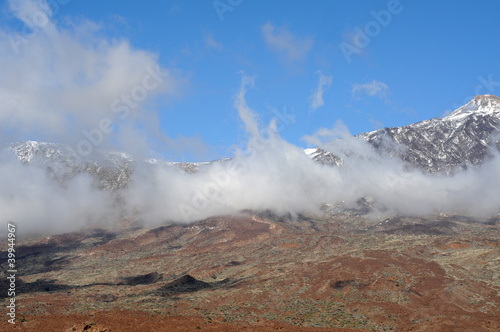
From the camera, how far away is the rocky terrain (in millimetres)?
37750

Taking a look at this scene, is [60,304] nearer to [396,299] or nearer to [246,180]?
[396,299]

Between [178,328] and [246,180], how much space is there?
15085 centimetres

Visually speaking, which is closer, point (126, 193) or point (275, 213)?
point (275, 213)

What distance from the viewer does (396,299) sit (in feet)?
159

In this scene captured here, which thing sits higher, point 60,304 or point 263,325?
point 60,304

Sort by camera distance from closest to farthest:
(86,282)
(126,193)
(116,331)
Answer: (116,331)
(86,282)
(126,193)

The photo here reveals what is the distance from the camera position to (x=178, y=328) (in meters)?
32.9

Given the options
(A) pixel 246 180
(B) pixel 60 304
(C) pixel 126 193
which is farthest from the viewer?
(C) pixel 126 193

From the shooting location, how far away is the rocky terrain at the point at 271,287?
124 ft

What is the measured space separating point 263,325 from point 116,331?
13.5 m

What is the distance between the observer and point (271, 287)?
54812 mm

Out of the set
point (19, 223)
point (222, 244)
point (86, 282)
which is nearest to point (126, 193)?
point (19, 223)

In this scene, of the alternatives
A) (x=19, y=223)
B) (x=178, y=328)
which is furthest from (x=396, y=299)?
(x=19, y=223)

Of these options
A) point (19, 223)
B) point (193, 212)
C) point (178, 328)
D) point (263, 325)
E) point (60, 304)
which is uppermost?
point (19, 223)
